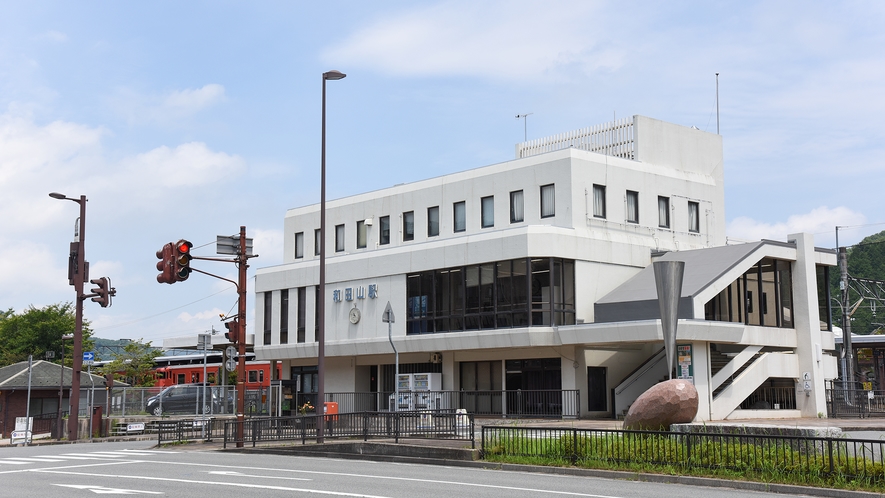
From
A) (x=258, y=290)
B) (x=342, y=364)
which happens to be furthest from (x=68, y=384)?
(x=342, y=364)

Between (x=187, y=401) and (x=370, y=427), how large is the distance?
72.8 feet

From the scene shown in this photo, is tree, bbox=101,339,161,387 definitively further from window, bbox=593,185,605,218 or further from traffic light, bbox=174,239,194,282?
traffic light, bbox=174,239,194,282

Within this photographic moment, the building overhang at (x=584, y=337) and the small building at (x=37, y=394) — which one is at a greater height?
the building overhang at (x=584, y=337)

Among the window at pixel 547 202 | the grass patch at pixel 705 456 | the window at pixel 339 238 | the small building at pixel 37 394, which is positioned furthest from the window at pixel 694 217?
the small building at pixel 37 394

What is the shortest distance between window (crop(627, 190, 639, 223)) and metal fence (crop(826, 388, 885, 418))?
1046cm

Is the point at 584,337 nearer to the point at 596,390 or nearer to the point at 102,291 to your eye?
the point at 596,390

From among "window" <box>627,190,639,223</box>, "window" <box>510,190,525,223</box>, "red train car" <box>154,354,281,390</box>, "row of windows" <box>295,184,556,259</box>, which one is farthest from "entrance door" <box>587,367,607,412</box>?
"red train car" <box>154,354,281,390</box>

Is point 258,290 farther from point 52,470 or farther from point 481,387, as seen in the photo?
point 52,470

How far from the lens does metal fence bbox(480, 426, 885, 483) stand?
14656 millimetres

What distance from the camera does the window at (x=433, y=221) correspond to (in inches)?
1722

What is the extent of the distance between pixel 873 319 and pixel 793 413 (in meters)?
64.8

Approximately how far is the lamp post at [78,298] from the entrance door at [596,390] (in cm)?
2032

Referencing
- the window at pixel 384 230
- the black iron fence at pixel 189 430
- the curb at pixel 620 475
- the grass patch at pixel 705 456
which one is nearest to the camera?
the curb at pixel 620 475

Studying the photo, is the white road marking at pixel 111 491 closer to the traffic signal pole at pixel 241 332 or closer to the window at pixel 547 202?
the traffic signal pole at pixel 241 332
